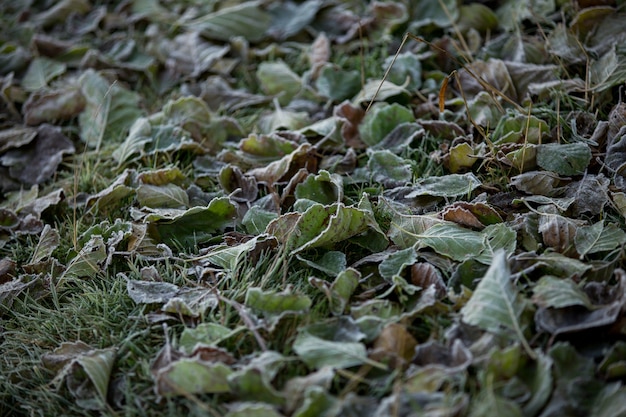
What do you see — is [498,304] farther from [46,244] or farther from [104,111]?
[104,111]

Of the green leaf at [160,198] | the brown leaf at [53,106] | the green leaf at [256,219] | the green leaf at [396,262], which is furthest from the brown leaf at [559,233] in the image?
the brown leaf at [53,106]

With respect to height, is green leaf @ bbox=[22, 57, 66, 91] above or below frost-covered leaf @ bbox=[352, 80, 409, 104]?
below

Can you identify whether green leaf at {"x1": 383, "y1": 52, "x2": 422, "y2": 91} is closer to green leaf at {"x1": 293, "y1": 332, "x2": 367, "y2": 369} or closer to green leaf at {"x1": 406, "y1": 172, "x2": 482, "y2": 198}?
green leaf at {"x1": 406, "y1": 172, "x2": 482, "y2": 198}

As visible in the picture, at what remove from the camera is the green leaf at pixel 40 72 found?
2.35 m

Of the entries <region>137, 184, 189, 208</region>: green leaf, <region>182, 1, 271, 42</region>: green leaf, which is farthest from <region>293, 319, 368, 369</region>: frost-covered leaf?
<region>182, 1, 271, 42</region>: green leaf

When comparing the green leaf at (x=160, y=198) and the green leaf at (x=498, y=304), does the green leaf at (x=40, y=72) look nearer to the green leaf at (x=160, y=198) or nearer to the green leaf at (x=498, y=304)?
the green leaf at (x=160, y=198)

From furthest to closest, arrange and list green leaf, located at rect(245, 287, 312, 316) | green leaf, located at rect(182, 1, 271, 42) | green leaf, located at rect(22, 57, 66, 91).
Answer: green leaf, located at rect(182, 1, 271, 42) → green leaf, located at rect(22, 57, 66, 91) → green leaf, located at rect(245, 287, 312, 316)

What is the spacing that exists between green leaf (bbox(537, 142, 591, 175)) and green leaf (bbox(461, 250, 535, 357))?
41 cm

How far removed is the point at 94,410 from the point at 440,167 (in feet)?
3.23

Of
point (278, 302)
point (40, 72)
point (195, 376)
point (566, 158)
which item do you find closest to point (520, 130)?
point (566, 158)

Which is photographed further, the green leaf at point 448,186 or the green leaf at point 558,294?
the green leaf at point 448,186

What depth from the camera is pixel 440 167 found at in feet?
5.72

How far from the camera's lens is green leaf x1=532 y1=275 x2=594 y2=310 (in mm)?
1225

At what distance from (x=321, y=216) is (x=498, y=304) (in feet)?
1.48
